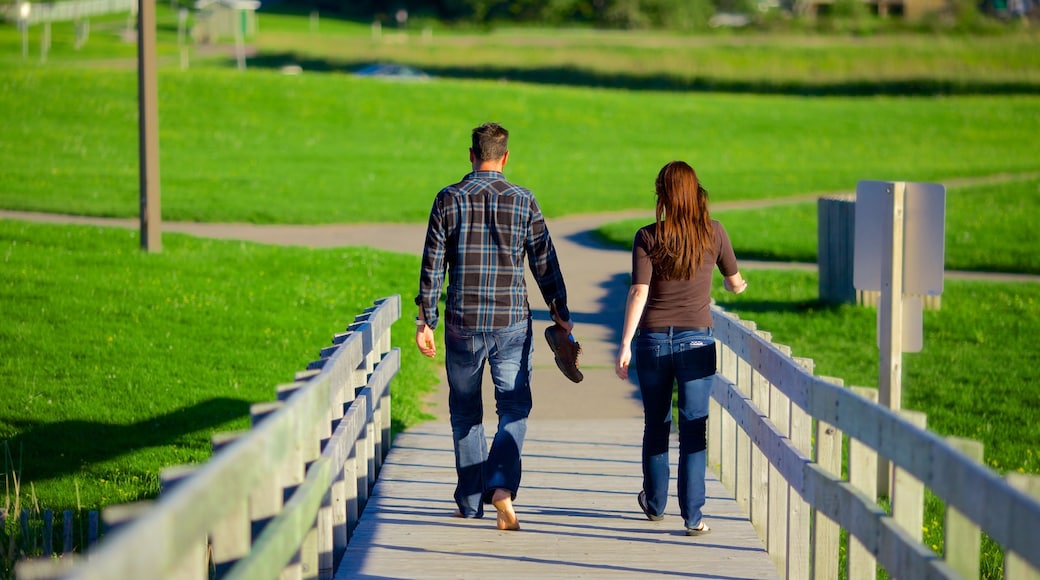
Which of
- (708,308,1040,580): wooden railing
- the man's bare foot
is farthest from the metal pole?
the man's bare foot

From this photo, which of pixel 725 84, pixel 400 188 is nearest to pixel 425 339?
pixel 400 188

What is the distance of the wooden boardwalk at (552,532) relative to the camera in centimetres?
619

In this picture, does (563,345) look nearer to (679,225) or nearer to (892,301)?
(679,225)

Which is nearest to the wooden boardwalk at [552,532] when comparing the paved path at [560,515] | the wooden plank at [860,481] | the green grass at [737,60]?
the paved path at [560,515]

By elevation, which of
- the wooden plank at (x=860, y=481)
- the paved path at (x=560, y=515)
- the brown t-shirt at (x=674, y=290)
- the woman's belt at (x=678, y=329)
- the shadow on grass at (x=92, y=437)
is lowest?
the shadow on grass at (x=92, y=437)

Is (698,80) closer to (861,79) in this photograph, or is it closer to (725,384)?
(861,79)

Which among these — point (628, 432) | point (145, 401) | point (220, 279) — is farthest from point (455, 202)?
point (220, 279)

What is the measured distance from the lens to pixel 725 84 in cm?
6256

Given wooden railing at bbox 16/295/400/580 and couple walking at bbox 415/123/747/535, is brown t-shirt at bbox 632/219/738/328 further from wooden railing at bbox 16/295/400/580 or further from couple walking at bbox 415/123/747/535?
wooden railing at bbox 16/295/400/580

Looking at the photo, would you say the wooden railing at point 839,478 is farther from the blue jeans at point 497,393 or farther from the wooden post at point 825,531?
the blue jeans at point 497,393

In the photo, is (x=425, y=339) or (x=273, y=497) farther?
(x=425, y=339)

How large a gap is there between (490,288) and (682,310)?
903 millimetres

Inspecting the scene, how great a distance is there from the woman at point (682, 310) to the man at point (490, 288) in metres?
0.51

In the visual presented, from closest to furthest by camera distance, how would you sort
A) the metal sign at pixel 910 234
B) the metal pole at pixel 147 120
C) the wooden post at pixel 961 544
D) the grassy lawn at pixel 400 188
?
1. the wooden post at pixel 961 544
2. the metal sign at pixel 910 234
3. the grassy lawn at pixel 400 188
4. the metal pole at pixel 147 120
